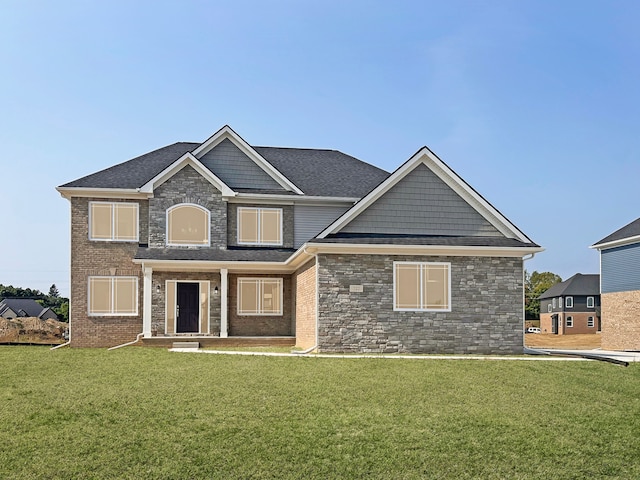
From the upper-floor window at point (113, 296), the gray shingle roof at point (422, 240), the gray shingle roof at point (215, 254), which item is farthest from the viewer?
the upper-floor window at point (113, 296)

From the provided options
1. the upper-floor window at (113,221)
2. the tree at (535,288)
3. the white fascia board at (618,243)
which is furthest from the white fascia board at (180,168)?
the tree at (535,288)

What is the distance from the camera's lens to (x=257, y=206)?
25.2 m

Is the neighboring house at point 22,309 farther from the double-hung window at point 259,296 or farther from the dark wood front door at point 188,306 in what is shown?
the double-hung window at point 259,296

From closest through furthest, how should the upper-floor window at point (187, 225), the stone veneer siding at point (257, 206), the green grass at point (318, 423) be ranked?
1. the green grass at point (318, 423)
2. the upper-floor window at point (187, 225)
3. the stone veneer siding at point (257, 206)

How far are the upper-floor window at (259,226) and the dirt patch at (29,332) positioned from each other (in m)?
10.4

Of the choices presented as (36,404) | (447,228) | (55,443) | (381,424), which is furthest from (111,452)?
(447,228)

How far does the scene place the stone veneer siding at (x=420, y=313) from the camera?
18.7 meters

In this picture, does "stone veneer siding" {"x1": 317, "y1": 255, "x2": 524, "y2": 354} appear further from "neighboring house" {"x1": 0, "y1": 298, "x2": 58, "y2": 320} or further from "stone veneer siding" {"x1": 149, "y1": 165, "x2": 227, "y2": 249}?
"neighboring house" {"x1": 0, "y1": 298, "x2": 58, "y2": 320}

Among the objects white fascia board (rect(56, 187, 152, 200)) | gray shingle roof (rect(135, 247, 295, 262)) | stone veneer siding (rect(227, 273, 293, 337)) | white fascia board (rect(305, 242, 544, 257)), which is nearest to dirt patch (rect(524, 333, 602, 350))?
stone veneer siding (rect(227, 273, 293, 337))

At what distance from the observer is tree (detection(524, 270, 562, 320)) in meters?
91.0

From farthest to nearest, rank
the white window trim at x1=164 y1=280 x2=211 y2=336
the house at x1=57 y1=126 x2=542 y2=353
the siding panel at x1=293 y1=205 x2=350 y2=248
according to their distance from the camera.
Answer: the siding panel at x1=293 y1=205 x2=350 y2=248, the white window trim at x1=164 y1=280 x2=211 y2=336, the house at x1=57 y1=126 x2=542 y2=353

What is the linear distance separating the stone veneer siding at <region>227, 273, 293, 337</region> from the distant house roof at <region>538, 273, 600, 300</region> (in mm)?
52750

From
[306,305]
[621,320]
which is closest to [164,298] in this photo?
[306,305]

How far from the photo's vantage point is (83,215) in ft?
78.6
